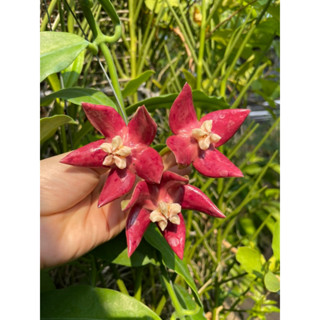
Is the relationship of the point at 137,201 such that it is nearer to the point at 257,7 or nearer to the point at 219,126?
the point at 219,126

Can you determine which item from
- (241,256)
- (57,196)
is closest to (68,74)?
(57,196)

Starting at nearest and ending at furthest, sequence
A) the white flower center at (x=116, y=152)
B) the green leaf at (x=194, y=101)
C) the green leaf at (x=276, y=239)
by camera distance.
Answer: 1. the white flower center at (x=116, y=152)
2. the green leaf at (x=194, y=101)
3. the green leaf at (x=276, y=239)

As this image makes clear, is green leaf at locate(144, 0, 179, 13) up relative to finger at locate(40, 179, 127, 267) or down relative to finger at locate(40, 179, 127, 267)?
up

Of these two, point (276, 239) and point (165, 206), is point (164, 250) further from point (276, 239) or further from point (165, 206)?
point (276, 239)

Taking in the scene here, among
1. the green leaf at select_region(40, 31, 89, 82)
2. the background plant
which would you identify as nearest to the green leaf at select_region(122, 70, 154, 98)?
the background plant

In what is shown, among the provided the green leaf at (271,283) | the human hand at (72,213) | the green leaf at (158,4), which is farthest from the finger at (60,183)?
the green leaf at (158,4)

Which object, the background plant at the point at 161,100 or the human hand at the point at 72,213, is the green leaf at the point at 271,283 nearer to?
the background plant at the point at 161,100

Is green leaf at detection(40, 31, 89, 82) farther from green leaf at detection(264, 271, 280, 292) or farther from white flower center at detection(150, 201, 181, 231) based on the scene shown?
green leaf at detection(264, 271, 280, 292)
